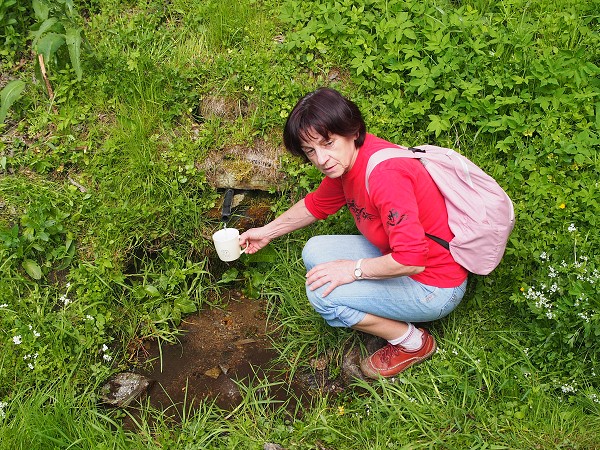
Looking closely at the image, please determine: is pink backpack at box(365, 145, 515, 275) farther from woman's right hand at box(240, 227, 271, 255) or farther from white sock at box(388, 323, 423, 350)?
woman's right hand at box(240, 227, 271, 255)

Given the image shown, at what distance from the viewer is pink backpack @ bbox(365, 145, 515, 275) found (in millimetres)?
2943

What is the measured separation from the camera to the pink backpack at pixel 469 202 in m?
2.94

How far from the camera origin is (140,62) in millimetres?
4348

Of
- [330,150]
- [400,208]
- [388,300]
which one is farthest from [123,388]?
[400,208]

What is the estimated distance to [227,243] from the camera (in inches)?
140

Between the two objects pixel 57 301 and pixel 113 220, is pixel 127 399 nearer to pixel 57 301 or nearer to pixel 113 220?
pixel 57 301

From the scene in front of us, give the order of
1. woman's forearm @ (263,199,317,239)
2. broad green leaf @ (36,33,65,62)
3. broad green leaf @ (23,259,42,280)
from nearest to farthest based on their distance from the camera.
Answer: woman's forearm @ (263,199,317,239)
broad green leaf @ (23,259,42,280)
broad green leaf @ (36,33,65,62)

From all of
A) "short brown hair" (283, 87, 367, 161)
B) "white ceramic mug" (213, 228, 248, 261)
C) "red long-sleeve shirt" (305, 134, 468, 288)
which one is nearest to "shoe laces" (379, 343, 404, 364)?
"red long-sleeve shirt" (305, 134, 468, 288)

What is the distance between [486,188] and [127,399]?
7.33 feet

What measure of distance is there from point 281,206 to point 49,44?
184 cm

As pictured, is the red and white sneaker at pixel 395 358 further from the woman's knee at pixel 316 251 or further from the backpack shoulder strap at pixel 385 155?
the backpack shoulder strap at pixel 385 155

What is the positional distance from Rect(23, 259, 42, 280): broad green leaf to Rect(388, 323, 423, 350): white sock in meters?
2.11

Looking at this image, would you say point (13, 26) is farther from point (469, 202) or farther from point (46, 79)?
point (469, 202)

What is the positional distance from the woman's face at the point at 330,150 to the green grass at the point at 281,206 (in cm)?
97
